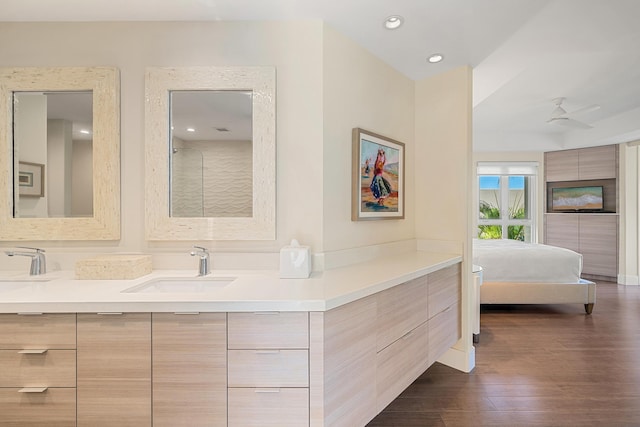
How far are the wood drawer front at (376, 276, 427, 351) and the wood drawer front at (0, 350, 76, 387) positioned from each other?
1.29 meters

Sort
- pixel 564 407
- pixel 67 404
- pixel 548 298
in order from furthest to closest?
pixel 548 298 → pixel 564 407 → pixel 67 404

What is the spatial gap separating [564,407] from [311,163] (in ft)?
7.31

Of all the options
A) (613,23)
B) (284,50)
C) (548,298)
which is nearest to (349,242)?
(284,50)

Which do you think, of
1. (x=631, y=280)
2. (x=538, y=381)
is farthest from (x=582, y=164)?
(x=538, y=381)

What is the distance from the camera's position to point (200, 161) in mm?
1857

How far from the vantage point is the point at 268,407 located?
48.3 inches

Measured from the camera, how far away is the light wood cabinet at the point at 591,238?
5207 mm

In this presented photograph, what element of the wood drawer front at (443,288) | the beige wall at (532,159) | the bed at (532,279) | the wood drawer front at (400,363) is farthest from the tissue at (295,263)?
the beige wall at (532,159)

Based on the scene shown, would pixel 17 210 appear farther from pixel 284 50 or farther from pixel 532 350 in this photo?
pixel 532 350

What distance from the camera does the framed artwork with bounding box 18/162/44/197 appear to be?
1837 mm

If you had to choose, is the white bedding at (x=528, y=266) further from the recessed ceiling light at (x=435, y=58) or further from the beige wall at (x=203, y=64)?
the beige wall at (x=203, y=64)

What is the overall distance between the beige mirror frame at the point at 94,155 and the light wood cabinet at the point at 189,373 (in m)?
0.96

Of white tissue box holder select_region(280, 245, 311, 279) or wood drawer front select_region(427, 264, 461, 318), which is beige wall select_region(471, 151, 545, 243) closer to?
wood drawer front select_region(427, 264, 461, 318)

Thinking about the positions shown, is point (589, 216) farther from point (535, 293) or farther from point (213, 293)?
point (213, 293)
